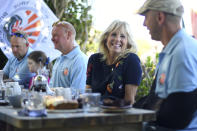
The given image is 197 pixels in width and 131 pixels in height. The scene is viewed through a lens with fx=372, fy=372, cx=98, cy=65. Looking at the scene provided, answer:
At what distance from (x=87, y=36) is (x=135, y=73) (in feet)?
11.5

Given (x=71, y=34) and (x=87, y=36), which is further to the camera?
(x=87, y=36)

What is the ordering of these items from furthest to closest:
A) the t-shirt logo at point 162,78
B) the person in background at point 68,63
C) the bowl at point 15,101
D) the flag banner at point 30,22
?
the flag banner at point 30,22, the person in background at point 68,63, the bowl at point 15,101, the t-shirt logo at point 162,78

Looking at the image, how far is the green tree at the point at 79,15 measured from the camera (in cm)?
638

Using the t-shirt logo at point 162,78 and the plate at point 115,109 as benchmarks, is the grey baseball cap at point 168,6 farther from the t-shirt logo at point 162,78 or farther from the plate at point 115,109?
the plate at point 115,109

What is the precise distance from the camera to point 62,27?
4.08 m

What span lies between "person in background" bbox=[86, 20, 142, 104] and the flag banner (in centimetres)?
237

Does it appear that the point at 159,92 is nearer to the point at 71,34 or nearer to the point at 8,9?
the point at 71,34

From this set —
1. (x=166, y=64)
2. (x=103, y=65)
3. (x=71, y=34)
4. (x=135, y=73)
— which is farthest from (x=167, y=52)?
(x=71, y=34)

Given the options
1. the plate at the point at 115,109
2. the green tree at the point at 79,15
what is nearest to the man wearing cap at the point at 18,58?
the green tree at the point at 79,15

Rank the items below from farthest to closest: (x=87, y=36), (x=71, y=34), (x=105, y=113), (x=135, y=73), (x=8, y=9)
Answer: (x=87, y=36) < (x=8, y=9) < (x=71, y=34) < (x=135, y=73) < (x=105, y=113)

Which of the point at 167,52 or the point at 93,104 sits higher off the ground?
the point at 167,52

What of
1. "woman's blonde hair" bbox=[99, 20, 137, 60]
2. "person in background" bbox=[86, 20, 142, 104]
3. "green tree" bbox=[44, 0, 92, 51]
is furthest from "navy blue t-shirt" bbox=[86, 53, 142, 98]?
"green tree" bbox=[44, 0, 92, 51]

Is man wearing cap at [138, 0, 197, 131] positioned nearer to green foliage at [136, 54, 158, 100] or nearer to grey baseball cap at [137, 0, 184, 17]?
grey baseball cap at [137, 0, 184, 17]

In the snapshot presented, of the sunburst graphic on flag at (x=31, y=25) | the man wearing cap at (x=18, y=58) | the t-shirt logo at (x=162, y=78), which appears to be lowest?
the t-shirt logo at (x=162, y=78)
